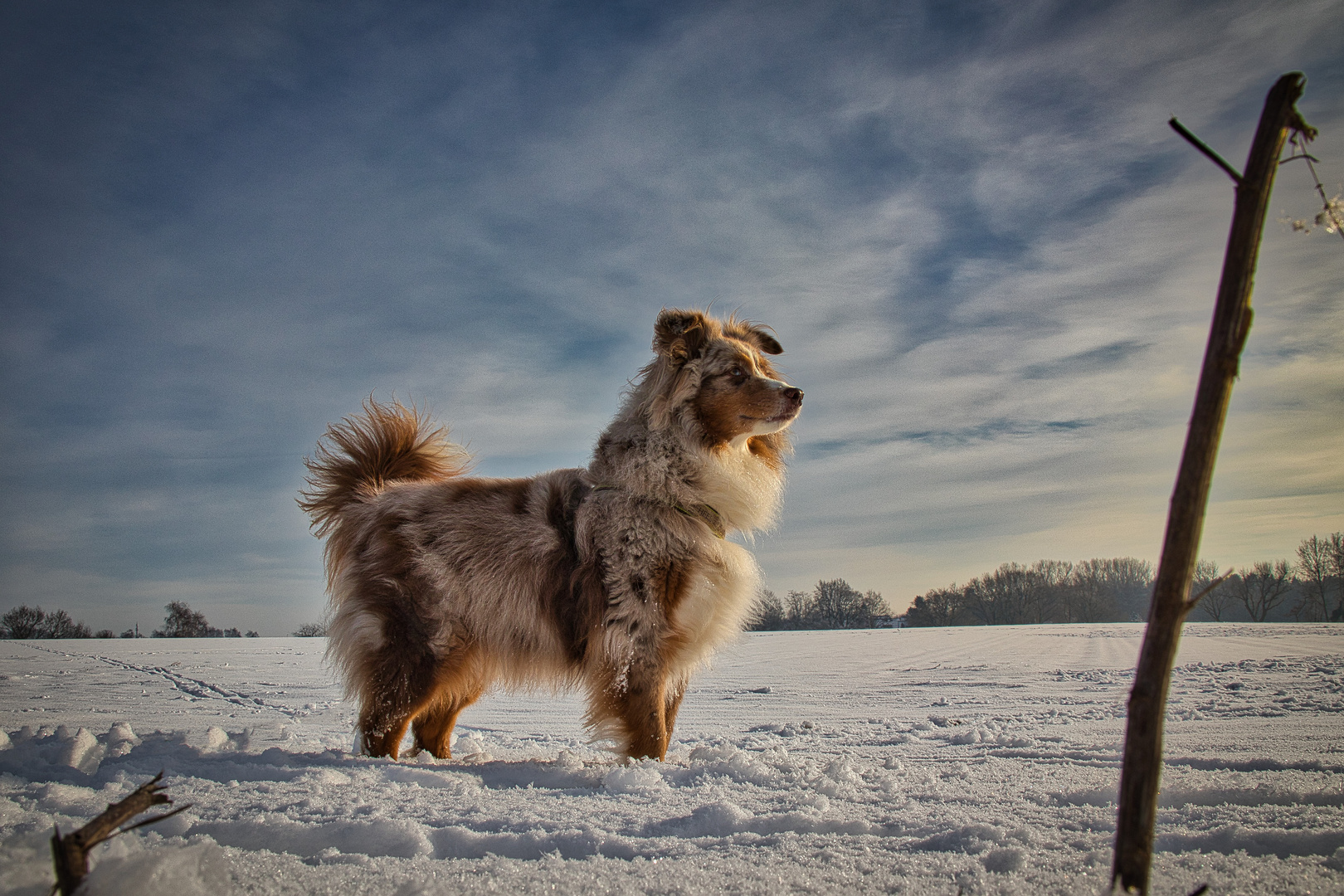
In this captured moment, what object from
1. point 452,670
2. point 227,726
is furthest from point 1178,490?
point 227,726

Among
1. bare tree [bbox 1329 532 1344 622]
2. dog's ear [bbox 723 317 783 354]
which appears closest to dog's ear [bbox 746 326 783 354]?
dog's ear [bbox 723 317 783 354]

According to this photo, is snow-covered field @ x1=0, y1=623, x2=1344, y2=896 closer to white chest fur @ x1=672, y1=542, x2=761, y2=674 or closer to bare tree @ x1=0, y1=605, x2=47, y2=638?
white chest fur @ x1=672, y1=542, x2=761, y2=674

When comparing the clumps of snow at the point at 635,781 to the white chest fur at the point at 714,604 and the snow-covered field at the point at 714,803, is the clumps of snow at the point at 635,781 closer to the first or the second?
the snow-covered field at the point at 714,803

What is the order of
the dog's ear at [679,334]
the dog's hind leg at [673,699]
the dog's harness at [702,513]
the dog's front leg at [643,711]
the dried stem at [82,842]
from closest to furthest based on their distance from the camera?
the dried stem at [82,842]
the dog's front leg at [643,711]
the dog's harness at [702,513]
the dog's hind leg at [673,699]
the dog's ear at [679,334]

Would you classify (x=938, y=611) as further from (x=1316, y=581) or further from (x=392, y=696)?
(x=392, y=696)

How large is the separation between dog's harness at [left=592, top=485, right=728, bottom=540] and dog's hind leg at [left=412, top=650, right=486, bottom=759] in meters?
1.41

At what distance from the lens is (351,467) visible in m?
5.28

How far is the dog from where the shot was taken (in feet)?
13.4

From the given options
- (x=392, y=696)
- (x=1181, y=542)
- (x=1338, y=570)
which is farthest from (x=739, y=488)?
(x=1338, y=570)

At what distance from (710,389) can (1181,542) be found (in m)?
3.56

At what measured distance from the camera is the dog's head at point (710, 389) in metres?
4.57

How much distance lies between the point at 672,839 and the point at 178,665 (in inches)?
539

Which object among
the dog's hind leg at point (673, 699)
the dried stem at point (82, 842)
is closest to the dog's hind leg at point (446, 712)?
the dog's hind leg at point (673, 699)

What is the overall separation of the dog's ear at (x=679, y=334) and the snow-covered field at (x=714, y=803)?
2623 mm
